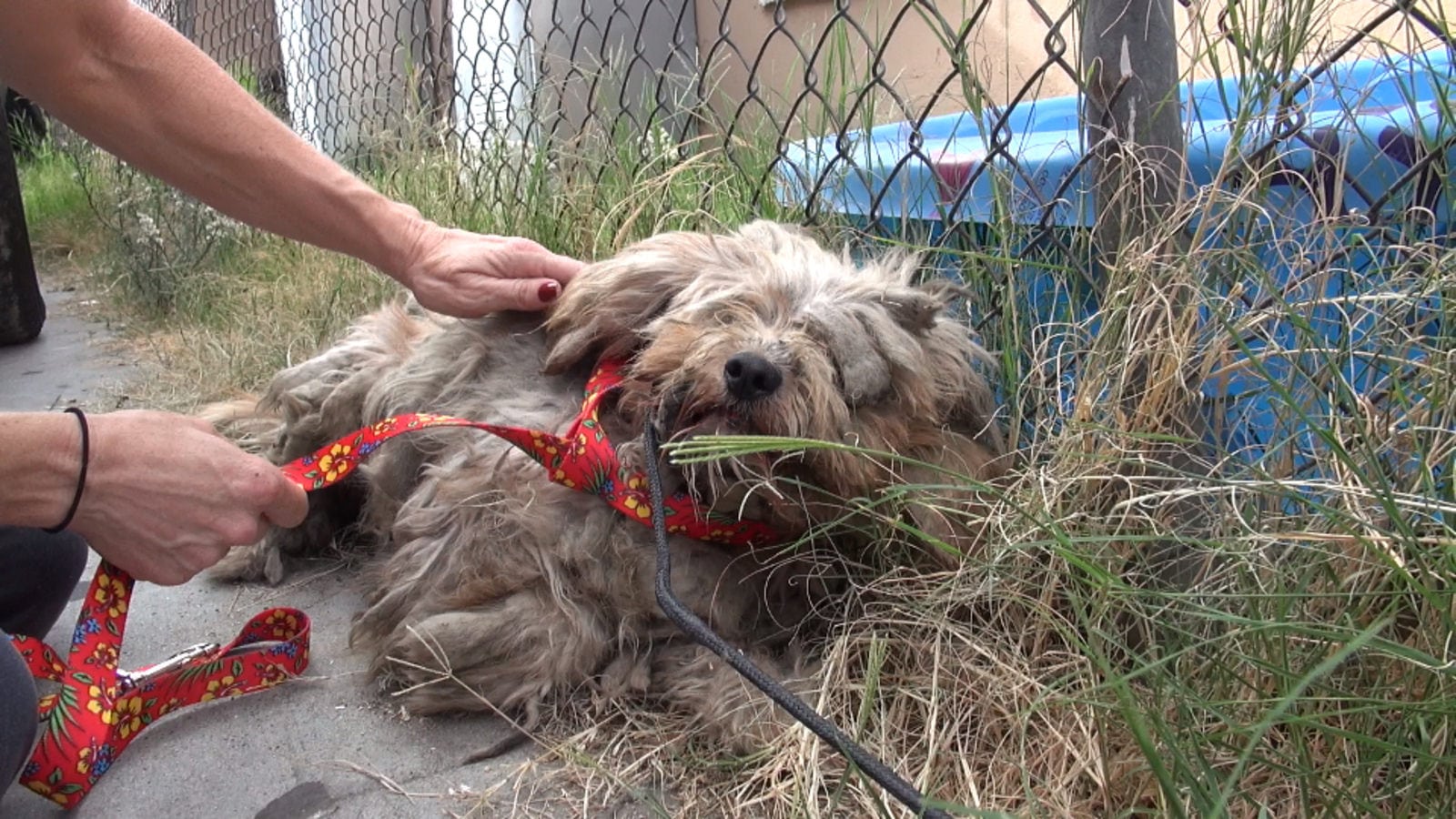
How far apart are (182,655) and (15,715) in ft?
1.34

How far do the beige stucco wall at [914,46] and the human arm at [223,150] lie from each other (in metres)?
1.02

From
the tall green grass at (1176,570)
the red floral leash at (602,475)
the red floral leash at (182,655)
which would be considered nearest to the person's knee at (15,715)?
the red floral leash at (182,655)

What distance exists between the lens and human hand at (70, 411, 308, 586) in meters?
1.91

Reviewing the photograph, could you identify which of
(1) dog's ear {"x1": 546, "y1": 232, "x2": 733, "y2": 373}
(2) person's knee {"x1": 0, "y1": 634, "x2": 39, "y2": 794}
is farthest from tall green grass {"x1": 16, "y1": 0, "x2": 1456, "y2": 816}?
(2) person's knee {"x1": 0, "y1": 634, "x2": 39, "y2": 794}

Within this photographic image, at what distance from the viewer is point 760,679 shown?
1.53m

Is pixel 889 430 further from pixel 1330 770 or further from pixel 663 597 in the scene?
pixel 1330 770

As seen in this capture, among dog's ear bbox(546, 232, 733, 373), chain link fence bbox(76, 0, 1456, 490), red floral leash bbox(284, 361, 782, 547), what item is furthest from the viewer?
dog's ear bbox(546, 232, 733, 373)

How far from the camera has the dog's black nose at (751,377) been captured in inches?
71.8

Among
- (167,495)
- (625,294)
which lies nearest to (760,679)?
(625,294)

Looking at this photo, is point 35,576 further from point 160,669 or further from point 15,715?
point 15,715

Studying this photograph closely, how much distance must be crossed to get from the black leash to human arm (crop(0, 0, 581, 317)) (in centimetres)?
73

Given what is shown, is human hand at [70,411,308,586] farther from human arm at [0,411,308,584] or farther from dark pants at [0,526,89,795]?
dark pants at [0,526,89,795]

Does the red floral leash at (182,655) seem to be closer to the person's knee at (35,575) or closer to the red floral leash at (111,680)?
the red floral leash at (111,680)

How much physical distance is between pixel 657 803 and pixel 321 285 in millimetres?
3830
